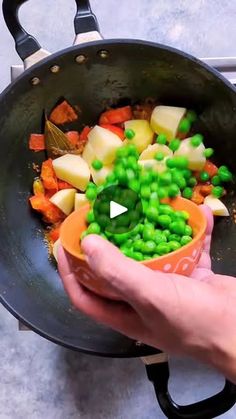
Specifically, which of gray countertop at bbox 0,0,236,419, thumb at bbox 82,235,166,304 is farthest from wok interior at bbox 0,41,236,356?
thumb at bbox 82,235,166,304

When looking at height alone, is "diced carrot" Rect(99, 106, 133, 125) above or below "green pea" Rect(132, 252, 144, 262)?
above

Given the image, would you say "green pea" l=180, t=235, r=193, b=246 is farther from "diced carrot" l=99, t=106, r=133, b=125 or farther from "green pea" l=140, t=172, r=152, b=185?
"diced carrot" l=99, t=106, r=133, b=125

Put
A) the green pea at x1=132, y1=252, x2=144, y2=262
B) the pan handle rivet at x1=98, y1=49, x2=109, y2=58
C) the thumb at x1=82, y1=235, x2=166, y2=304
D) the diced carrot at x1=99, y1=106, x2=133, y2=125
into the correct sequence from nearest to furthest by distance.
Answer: the thumb at x1=82, y1=235, x2=166, y2=304
the green pea at x1=132, y1=252, x2=144, y2=262
the pan handle rivet at x1=98, y1=49, x2=109, y2=58
the diced carrot at x1=99, y1=106, x2=133, y2=125

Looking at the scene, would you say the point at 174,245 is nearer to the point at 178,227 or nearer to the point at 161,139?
the point at 178,227

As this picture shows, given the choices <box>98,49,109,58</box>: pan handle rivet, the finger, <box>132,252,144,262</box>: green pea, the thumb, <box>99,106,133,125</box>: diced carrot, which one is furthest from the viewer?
<box>99,106,133,125</box>: diced carrot

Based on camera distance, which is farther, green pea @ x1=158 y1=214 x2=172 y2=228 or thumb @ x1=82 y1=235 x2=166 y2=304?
green pea @ x1=158 y1=214 x2=172 y2=228

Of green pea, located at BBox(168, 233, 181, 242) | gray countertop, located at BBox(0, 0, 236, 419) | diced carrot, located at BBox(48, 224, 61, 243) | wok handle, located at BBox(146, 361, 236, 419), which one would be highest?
green pea, located at BBox(168, 233, 181, 242)

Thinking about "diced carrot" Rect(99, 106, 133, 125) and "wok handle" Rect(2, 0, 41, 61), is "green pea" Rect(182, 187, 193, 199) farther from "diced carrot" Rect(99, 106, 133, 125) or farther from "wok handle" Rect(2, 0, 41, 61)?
"wok handle" Rect(2, 0, 41, 61)

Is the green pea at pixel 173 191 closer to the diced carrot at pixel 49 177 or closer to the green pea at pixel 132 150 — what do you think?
the green pea at pixel 132 150

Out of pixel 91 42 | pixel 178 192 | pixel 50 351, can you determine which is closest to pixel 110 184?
pixel 178 192

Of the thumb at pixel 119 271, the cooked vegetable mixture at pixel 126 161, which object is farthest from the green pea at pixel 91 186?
the thumb at pixel 119 271
